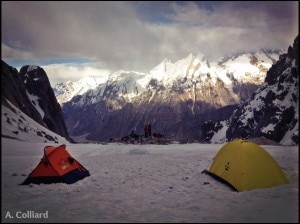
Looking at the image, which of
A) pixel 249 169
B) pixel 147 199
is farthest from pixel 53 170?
pixel 249 169

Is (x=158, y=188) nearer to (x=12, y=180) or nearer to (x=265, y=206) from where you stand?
(x=265, y=206)

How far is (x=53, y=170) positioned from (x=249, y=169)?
9.40 meters

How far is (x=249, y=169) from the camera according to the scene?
15523 millimetres

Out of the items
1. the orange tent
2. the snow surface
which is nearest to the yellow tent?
the snow surface

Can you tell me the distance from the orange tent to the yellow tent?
7581 mm

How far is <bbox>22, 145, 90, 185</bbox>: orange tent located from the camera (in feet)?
55.6

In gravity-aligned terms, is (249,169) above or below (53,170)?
above

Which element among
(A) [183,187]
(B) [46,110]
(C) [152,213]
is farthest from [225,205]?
(B) [46,110]

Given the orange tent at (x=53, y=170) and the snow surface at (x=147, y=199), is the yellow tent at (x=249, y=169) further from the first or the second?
the orange tent at (x=53, y=170)

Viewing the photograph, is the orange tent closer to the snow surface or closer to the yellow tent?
the snow surface

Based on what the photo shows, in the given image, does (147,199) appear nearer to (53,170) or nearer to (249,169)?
(249,169)

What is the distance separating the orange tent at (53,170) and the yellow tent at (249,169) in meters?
7.58

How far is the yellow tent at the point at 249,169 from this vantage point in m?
15.1

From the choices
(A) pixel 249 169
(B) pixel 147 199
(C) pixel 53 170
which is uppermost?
(A) pixel 249 169
